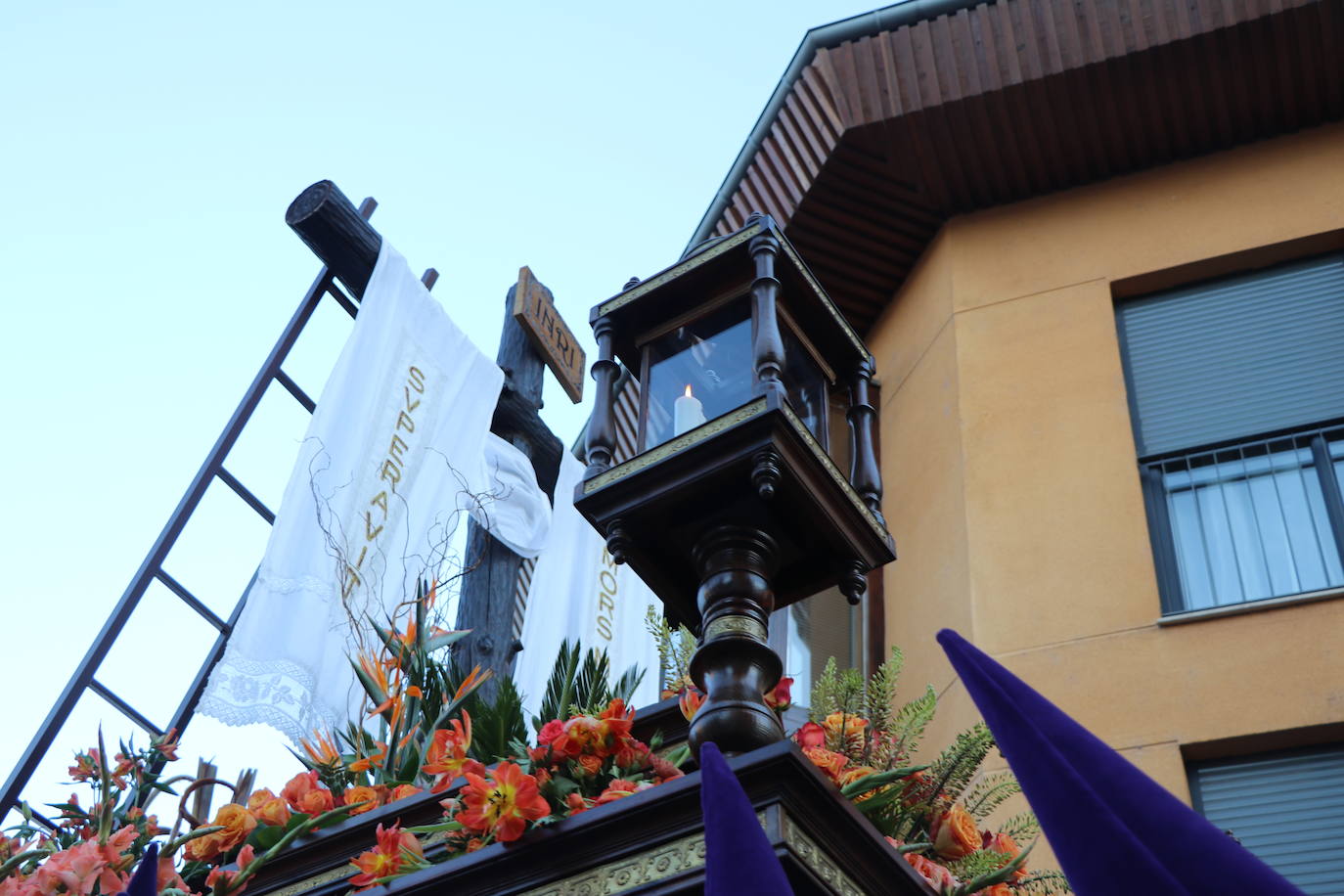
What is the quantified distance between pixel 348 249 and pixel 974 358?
10.5ft

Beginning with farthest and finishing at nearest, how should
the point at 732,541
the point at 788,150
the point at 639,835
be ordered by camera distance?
the point at 788,150 < the point at 732,541 < the point at 639,835

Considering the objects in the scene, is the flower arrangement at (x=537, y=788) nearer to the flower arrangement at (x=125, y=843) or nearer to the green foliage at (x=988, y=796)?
the flower arrangement at (x=125, y=843)

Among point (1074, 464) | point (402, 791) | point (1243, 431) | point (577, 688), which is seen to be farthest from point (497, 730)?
point (1243, 431)

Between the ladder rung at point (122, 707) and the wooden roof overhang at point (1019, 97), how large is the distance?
15.2 ft

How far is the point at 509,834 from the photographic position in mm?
2236

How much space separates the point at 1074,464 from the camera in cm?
673

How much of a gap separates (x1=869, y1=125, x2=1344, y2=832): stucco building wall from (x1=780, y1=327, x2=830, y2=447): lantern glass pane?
10.8 ft

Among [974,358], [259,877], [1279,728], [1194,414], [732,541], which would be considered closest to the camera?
[732,541]

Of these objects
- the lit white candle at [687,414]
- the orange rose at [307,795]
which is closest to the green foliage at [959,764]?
the lit white candle at [687,414]

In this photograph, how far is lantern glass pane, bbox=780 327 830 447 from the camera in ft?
9.64

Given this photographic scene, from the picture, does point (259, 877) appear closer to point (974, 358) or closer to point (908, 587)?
point (908, 587)

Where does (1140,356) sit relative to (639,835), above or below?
above

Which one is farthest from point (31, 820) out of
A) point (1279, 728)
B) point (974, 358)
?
point (974, 358)

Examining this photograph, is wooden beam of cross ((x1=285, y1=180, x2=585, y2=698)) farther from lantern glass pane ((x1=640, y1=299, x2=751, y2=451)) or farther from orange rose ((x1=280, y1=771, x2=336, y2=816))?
lantern glass pane ((x1=640, y1=299, x2=751, y2=451))
